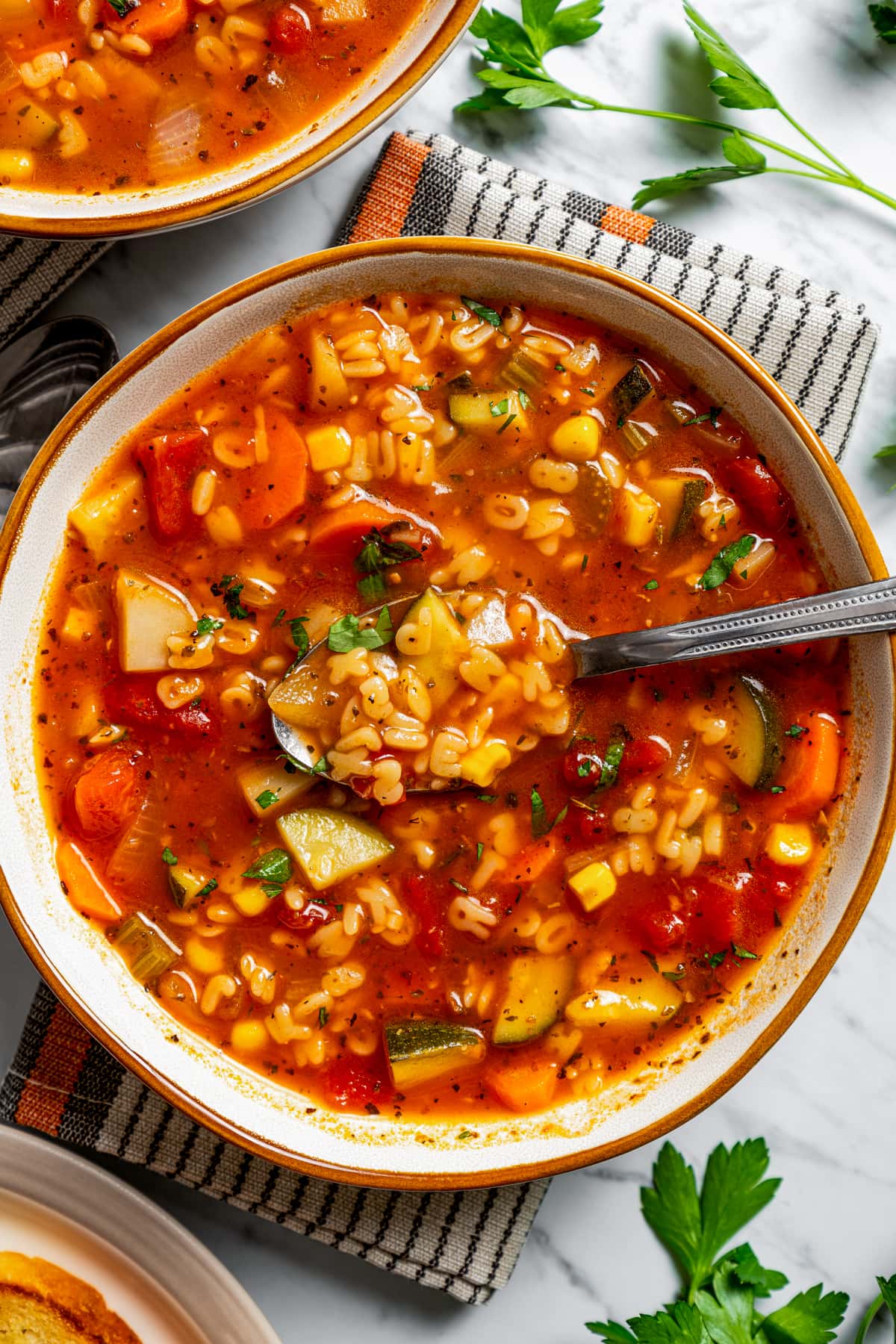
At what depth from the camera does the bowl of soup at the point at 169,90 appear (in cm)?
345

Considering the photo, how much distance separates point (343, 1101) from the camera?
347cm

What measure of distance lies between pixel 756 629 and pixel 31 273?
2599 mm

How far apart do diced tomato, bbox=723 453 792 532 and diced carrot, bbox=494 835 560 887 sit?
3.76 feet

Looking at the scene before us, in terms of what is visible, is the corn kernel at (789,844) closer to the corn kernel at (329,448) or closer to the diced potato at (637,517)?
the diced potato at (637,517)

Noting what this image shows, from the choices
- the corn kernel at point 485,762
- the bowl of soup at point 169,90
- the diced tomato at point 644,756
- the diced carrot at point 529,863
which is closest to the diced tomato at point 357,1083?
the diced carrot at point 529,863

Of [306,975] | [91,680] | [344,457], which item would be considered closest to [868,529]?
[344,457]

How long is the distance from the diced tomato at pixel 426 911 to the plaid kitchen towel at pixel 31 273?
223 cm

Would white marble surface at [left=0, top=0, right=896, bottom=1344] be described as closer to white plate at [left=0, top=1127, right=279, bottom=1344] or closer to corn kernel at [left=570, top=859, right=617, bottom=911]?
white plate at [left=0, top=1127, right=279, bottom=1344]

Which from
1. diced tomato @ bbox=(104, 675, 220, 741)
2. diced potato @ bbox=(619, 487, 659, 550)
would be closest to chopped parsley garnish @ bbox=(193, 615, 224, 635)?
diced tomato @ bbox=(104, 675, 220, 741)

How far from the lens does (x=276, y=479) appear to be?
3314 millimetres

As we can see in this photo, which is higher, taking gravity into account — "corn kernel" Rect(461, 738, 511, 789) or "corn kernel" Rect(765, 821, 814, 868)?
"corn kernel" Rect(765, 821, 814, 868)

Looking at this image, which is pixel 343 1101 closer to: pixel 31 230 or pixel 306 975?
pixel 306 975

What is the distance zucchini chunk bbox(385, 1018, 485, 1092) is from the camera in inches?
133

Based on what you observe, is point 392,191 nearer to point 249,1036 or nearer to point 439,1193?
point 249,1036
